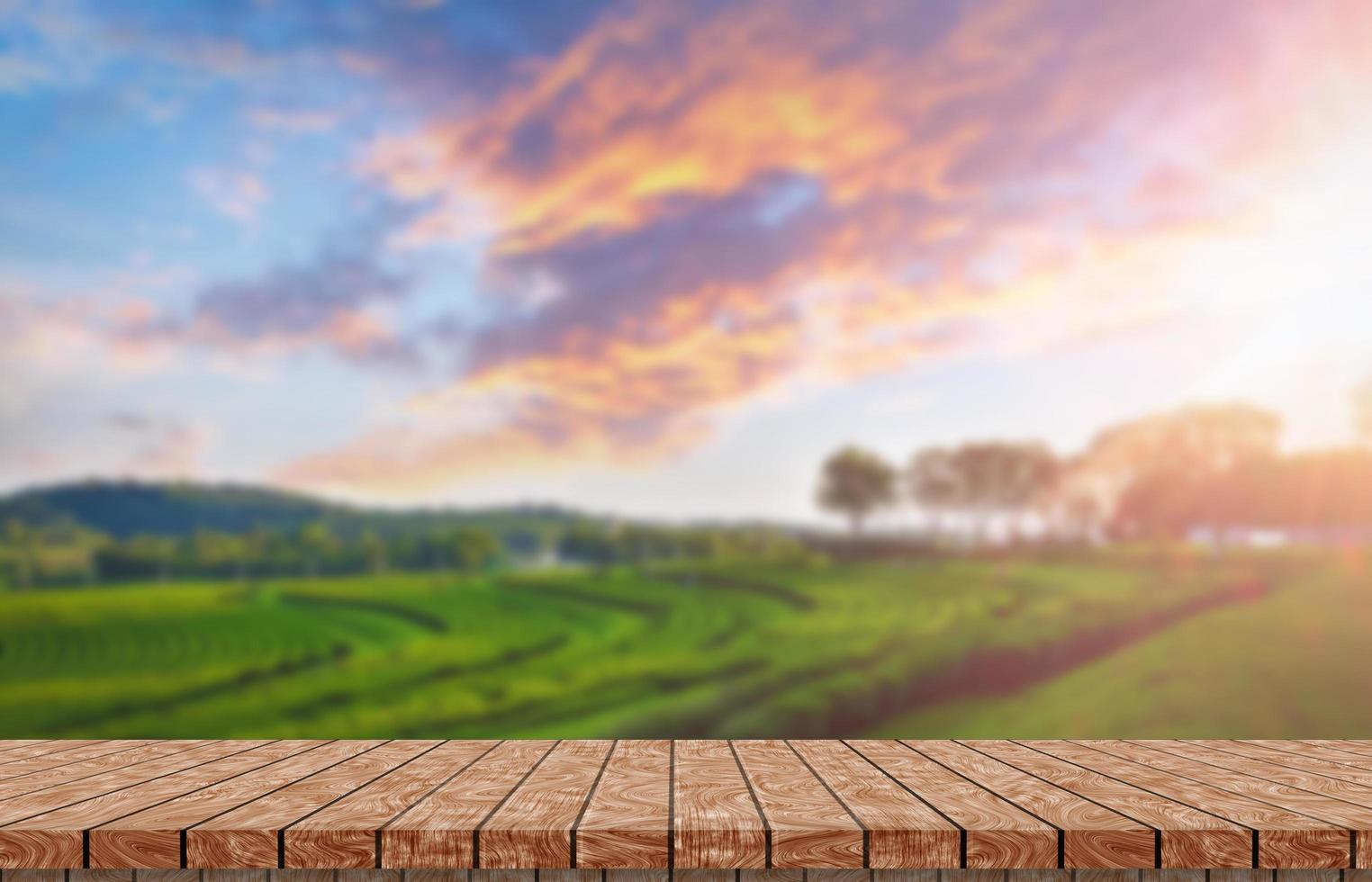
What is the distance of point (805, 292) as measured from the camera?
31484 millimetres

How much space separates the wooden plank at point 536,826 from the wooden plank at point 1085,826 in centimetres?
125

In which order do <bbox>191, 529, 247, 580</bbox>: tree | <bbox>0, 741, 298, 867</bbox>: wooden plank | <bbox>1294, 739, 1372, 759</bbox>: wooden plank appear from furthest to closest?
<bbox>191, 529, 247, 580</bbox>: tree
<bbox>1294, 739, 1372, 759</bbox>: wooden plank
<bbox>0, 741, 298, 867</bbox>: wooden plank

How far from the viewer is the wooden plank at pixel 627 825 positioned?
7.70 feet

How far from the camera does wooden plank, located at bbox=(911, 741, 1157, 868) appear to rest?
237 cm

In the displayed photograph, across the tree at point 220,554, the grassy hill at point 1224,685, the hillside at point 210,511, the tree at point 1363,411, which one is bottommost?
the grassy hill at point 1224,685

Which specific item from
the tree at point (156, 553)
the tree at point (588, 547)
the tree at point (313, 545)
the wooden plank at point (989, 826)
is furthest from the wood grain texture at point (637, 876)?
the tree at point (156, 553)

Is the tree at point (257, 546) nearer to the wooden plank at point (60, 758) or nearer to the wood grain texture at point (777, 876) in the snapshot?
the wooden plank at point (60, 758)

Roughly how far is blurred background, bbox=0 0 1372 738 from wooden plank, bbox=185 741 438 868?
22.3 metres

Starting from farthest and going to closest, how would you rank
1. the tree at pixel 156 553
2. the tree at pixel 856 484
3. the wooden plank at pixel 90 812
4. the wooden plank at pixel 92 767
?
1. the tree at pixel 856 484
2. the tree at pixel 156 553
3. the wooden plank at pixel 92 767
4. the wooden plank at pixel 90 812

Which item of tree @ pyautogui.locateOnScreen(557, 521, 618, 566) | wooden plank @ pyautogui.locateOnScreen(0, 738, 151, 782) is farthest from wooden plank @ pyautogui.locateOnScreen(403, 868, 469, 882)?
tree @ pyautogui.locateOnScreen(557, 521, 618, 566)

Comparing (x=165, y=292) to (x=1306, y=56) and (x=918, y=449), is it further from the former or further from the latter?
(x=1306, y=56)

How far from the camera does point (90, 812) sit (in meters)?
2.64

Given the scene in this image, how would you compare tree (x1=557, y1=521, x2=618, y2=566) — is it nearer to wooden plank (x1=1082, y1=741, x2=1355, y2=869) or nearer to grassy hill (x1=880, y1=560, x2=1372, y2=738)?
grassy hill (x1=880, y1=560, x2=1372, y2=738)

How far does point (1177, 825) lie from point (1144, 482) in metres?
33.0
